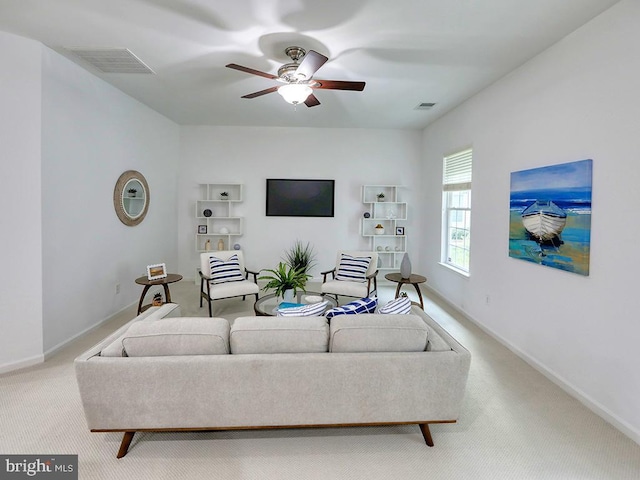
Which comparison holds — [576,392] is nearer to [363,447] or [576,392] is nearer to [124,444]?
[363,447]

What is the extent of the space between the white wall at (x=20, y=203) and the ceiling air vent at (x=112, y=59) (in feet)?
1.16

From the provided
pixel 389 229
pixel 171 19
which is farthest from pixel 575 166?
pixel 389 229

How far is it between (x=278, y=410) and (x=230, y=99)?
4.01 m

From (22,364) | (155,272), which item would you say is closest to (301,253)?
(155,272)

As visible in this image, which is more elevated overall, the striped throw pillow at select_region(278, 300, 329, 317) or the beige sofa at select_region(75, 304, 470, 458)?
the striped throw pillow at select_region(278, 300, 329, 317)

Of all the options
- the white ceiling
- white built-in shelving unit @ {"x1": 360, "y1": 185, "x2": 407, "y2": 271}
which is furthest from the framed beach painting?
white built-in shelving unit @ {"x1": 360, "y1": 185, "x2": 407, "y2": 271}

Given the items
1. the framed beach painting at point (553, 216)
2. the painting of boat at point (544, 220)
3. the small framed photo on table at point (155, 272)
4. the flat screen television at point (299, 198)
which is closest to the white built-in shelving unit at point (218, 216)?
the flat screen television at point (299, 198)

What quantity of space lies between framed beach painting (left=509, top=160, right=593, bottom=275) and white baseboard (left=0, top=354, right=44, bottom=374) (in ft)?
15.1

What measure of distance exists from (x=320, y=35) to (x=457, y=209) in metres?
3.22

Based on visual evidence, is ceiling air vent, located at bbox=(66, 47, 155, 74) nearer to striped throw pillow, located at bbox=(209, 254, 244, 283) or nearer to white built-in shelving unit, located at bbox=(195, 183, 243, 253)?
striped throw pillow, located at bbox=(209, 254, 244, 283)

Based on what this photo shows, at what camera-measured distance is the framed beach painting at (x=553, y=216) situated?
2.56 metres

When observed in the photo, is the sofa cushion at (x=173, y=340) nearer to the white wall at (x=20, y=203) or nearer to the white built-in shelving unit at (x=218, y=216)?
the white wall at (x=20, y=203)

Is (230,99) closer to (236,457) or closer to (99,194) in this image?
(99,194)

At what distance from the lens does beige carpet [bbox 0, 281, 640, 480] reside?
187 centimetres
